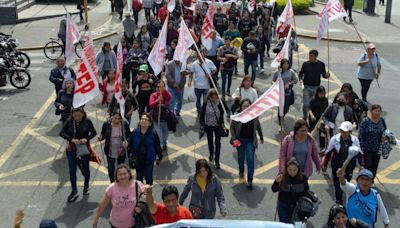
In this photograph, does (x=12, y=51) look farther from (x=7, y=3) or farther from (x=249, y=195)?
(x=249, y=195)

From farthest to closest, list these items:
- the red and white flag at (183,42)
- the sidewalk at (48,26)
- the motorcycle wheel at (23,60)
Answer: the sidewalk at (48,26), the motorcycle wheel at (23,60), the red and white flag at (183,42)

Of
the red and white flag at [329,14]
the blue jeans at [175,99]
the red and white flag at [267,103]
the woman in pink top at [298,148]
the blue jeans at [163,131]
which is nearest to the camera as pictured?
the woman in pink top at [298,148]

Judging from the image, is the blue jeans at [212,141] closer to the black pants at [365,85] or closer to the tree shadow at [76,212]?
the tree shadow at [76,212]

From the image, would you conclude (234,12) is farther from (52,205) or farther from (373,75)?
(52,205)

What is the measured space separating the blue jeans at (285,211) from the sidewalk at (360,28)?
16532mm

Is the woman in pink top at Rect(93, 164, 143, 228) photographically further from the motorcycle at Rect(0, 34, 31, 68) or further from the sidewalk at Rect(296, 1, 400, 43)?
the sidewalk at Rect(296, 1, 400, 43)

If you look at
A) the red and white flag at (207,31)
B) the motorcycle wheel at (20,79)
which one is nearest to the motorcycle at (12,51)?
the motorcycle wheel at (20,79)

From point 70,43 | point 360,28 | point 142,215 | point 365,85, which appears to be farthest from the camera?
point 360,28

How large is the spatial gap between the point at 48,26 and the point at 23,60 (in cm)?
743

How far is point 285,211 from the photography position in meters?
6.97

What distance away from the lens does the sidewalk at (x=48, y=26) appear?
21375 mm

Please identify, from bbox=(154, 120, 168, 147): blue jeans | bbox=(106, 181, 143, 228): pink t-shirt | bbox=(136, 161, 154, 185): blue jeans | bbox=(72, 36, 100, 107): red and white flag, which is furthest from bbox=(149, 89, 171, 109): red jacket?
bbox=(106, 181, 143, 228): pink t-shirt

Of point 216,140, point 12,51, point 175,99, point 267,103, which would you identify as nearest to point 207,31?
point 175,99

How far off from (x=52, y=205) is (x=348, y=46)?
15641mm
